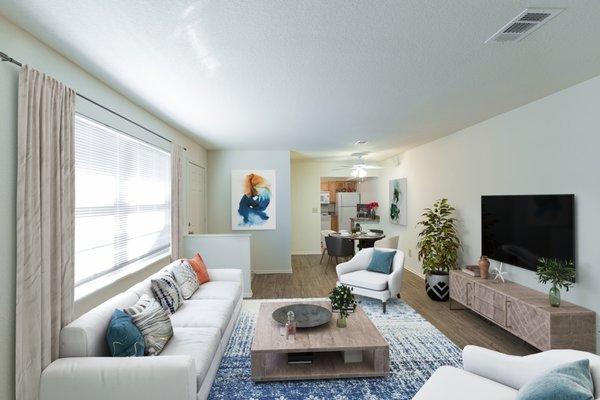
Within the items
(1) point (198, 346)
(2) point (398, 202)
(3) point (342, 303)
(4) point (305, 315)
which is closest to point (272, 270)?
(2) point (398, 202)

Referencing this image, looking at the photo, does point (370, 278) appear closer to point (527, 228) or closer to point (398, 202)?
point (527, 228)

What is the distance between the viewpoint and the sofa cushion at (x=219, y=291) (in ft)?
11.6

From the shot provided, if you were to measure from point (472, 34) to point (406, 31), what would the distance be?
0.44 metres

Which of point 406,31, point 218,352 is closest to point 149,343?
point 218,352

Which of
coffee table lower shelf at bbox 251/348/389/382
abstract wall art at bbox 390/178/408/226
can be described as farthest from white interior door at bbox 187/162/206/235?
abstract wall art at bbox 390/178/408/226

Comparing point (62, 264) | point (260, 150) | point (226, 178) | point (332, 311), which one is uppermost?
point (260, 150)

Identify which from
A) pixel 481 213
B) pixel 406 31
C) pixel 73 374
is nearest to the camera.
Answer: pixel 73 374

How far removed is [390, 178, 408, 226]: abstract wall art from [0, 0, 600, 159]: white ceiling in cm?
323

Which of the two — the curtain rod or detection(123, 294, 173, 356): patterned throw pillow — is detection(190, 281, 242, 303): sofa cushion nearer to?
detection(123, 294, 173, 356): patterned throw pillow

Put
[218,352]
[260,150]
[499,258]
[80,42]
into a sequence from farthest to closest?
[260,150], [499,258], [218,352], [80,42]

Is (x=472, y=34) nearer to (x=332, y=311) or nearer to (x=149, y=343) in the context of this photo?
(x=332, y=311)

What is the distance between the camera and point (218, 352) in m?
2.80

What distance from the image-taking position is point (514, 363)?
191 cm

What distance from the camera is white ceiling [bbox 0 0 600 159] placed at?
1801mm
